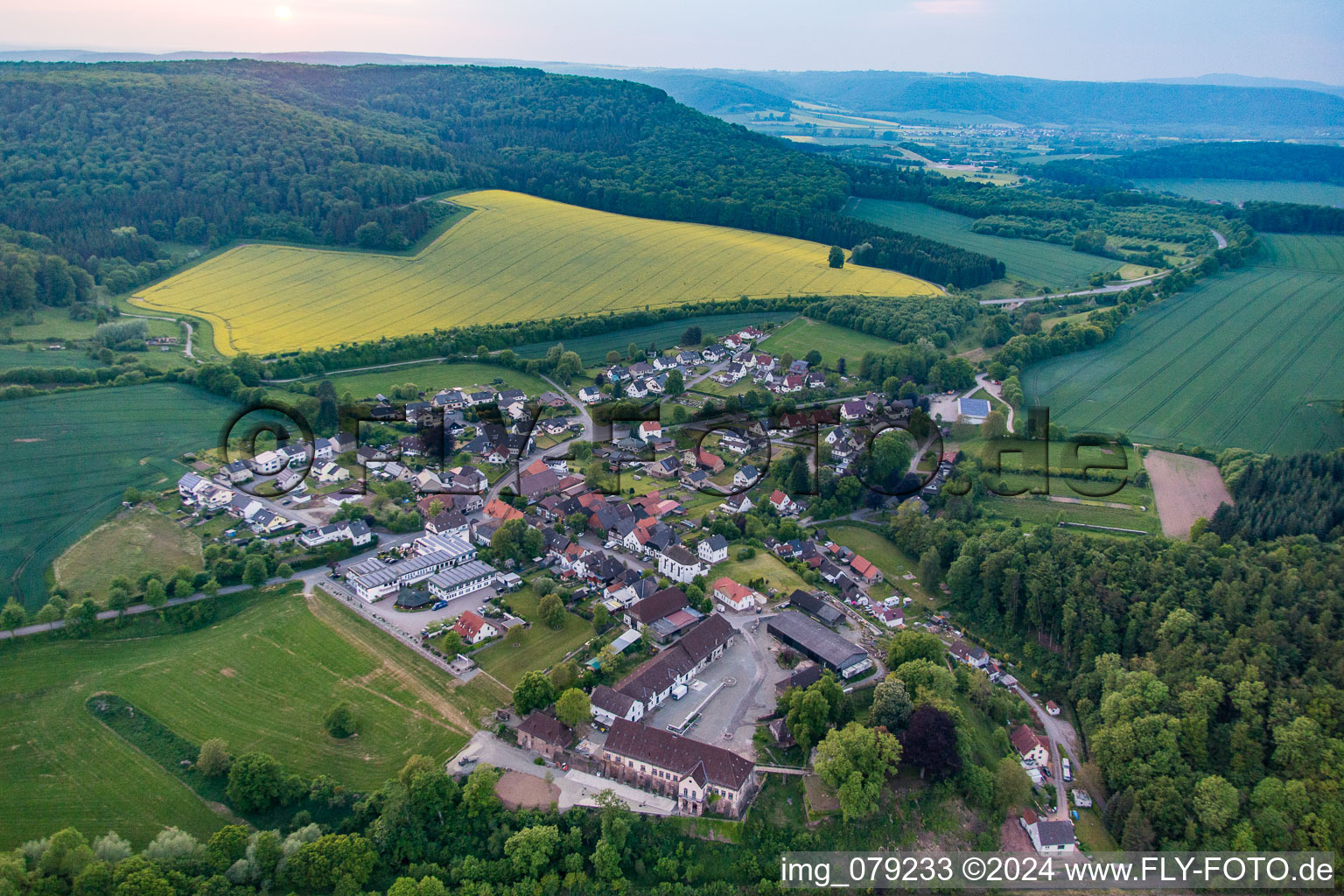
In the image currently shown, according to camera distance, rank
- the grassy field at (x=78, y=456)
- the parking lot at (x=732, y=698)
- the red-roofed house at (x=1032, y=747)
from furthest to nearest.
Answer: the grassy field at (x=78, y=456), the red-roofed house at (x=1032, y=747), the parking lot at (x=732, y=698)

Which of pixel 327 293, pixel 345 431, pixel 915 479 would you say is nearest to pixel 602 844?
pixel 915 479

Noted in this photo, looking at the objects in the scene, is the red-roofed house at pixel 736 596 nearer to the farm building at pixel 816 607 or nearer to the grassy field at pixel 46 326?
the farm building at pixel 816 607

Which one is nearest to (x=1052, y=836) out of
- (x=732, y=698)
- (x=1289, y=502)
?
(x=732, y=698)

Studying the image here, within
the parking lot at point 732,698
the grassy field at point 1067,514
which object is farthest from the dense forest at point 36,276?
the grassy field at point 1067,514

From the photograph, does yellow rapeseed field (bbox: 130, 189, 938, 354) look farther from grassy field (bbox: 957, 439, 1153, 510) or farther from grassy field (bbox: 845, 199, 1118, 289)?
grassy field (bbox: 957, 439, 1153, 510)

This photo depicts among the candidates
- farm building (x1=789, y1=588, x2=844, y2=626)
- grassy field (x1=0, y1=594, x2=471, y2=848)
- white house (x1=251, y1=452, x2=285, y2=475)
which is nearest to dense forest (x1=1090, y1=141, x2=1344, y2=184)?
farm building (x1=789, y1=588, x2=844, y2=626)

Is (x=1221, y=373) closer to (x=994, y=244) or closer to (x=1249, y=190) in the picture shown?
(x=994, y=244)
